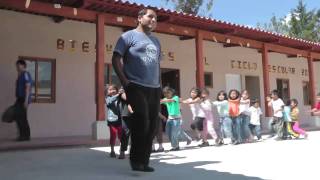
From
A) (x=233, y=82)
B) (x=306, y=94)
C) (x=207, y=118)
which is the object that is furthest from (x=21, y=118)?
(x=306, y=94)

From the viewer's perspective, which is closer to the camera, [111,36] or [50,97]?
[50,97]

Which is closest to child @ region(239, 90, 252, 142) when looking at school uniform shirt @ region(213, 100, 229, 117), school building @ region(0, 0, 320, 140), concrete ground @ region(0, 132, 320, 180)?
school uniform shirt @ region(213, 100, 229, 117)

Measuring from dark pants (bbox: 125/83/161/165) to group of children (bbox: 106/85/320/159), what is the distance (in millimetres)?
634

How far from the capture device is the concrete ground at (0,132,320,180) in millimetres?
4848

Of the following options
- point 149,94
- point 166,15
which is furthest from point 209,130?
point 149,94

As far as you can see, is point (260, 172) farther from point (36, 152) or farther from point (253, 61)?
point (253, 61)

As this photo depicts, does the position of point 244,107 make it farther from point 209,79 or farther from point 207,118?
point 209,79

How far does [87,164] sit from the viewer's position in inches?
238

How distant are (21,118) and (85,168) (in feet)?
12.0

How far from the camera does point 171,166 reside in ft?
18.9

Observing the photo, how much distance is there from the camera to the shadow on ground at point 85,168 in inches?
189

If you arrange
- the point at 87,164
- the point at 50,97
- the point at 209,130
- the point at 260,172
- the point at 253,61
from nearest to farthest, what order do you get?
the point at 260,172, the point at 87,164, the point at 209,130, the point at 50,97, the point at 253,61

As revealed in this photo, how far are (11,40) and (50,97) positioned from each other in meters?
1.69

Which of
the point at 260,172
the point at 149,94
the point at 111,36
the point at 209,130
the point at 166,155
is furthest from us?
the point at 111,36
